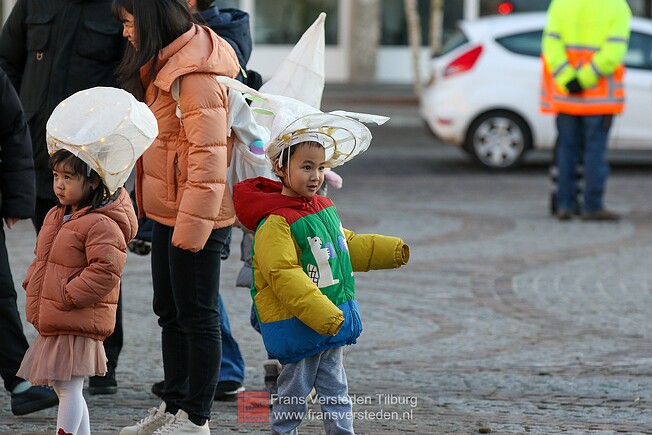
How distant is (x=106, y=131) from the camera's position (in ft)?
15.8

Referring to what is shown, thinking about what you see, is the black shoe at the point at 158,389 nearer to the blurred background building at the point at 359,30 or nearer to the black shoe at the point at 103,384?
the black shoe at the point at 103,384

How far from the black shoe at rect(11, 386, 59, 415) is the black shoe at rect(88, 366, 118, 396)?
32 cm

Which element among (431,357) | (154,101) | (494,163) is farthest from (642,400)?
(494,163)

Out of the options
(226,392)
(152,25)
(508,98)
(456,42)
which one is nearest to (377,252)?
(152,25)

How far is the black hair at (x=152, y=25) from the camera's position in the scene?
5.05 m

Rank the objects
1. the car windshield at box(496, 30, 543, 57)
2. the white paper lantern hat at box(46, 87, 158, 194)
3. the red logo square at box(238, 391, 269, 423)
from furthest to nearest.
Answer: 1. the car windshield at box(496, 30, 543, 57)
2. the red logo square at box(238, 391, 269, 423)
3. the white paper lantern hat at box(46, 87, 158, 194)

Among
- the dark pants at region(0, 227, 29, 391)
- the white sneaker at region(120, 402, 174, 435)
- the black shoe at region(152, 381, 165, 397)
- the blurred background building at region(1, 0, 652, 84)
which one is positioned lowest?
the blurred background building at region(1, 0, 652, 84)

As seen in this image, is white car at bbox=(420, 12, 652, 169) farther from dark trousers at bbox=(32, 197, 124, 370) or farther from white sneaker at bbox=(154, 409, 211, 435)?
white sneaker at bbox=(154, 409, 211, 435)

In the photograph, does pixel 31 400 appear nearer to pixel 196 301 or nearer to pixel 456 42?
pixel 196 301

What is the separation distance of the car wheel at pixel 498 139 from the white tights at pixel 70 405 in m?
11.6

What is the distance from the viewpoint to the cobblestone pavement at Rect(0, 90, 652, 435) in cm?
584

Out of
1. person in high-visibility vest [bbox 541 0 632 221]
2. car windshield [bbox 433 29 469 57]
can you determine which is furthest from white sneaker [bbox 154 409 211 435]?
car windshield [bbox 433 29 469 57]

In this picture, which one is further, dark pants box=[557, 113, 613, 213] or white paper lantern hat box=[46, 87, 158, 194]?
dark pants box=[557, 113, 613, 213]

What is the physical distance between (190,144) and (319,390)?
1026 millimetres
